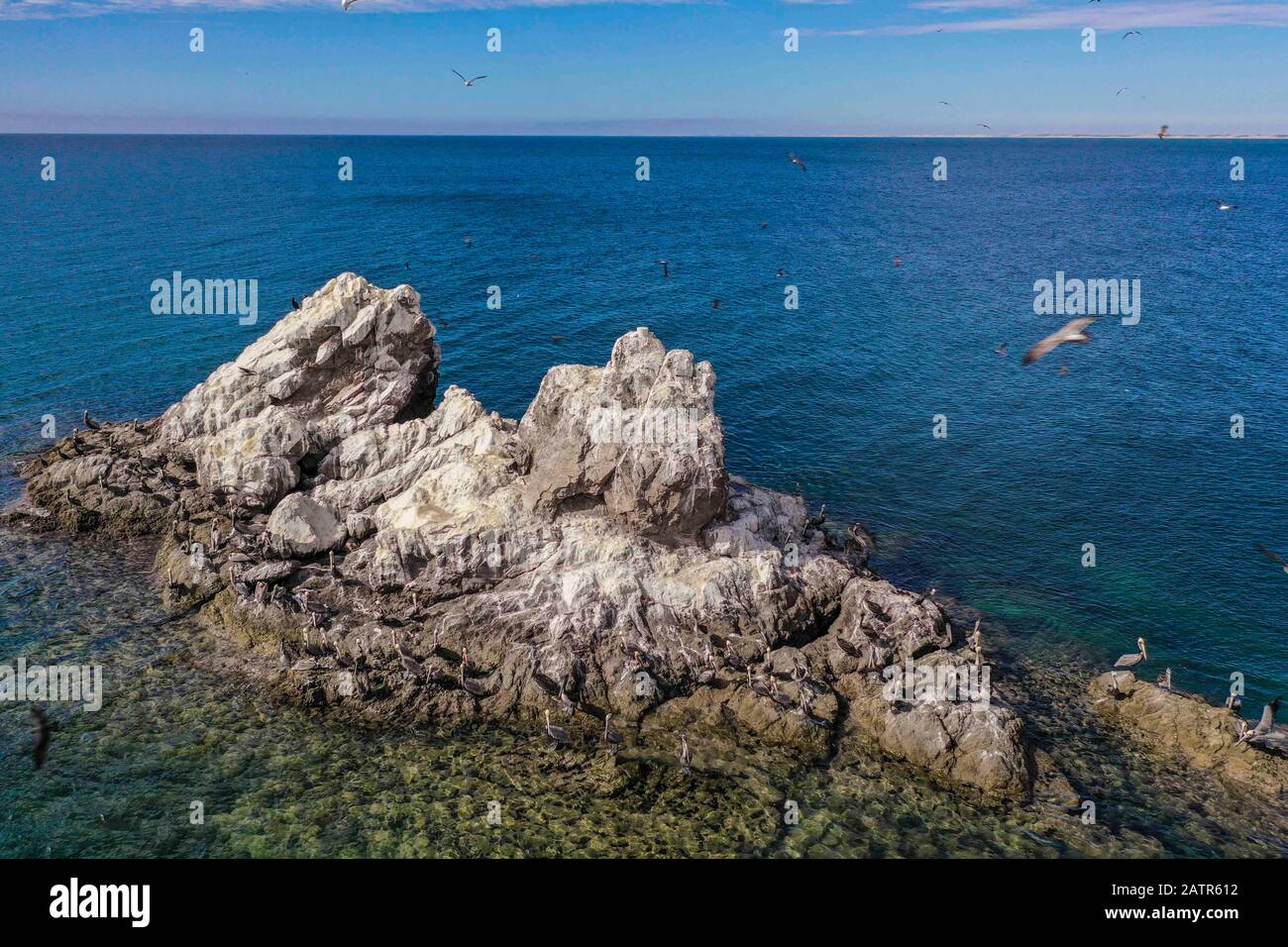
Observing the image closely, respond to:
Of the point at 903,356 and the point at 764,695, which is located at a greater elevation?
the point at 903,356

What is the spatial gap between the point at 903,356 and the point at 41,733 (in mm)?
72519

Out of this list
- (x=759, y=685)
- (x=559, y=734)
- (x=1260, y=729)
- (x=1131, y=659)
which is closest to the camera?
(x=559, y=734)

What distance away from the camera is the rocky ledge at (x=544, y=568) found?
112 feet

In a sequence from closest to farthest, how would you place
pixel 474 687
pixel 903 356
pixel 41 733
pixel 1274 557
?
pixel 41 733 < pixel 474 687 < pixel 1274 557 < pixel 903 356

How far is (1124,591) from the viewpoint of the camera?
44625 millimetres

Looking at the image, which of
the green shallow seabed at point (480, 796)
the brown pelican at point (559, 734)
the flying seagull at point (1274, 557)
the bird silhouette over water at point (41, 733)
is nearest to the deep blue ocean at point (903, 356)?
the flying seagull at point (1274, 557)

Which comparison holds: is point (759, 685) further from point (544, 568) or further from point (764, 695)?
point (544, 568)

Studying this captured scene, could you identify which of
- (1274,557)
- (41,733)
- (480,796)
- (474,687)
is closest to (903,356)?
(1274,557)

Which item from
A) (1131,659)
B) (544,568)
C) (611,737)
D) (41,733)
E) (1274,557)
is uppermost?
(544,568)

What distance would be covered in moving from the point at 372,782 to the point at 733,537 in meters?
19.0

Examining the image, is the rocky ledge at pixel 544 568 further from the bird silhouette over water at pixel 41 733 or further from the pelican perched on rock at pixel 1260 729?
the pelican perched on rock at pixel 1260 729

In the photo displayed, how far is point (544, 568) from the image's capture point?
38594 millimetres

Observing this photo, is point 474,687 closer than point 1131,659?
Yes

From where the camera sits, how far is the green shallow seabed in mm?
27969
